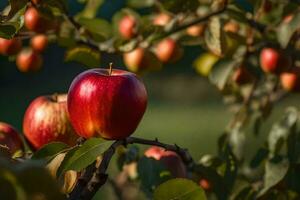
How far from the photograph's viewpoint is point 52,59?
1066cm

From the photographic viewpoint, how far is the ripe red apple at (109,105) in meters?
0.91

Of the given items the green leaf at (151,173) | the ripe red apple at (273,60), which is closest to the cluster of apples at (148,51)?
the ripe red apple at (273,60)

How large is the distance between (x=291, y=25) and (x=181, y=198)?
0.81 meters

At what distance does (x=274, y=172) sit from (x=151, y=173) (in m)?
0.22

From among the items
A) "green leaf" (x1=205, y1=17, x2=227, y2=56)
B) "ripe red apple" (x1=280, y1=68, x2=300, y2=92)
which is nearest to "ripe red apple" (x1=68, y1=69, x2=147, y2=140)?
"green leaf" (x1=205, y1=17, x2=227, y2=56)

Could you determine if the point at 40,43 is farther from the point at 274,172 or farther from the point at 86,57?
the point at 274,172

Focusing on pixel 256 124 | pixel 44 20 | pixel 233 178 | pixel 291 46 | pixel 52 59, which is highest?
pixel 44 20

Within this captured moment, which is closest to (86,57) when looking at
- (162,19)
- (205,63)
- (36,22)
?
(36,22)

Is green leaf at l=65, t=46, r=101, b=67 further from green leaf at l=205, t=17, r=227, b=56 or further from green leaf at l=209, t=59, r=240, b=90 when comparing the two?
green leaf at l=209, t=59, r=240, b=90

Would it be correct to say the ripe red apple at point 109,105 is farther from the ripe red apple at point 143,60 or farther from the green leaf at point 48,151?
the ripe red apple at point 143,60

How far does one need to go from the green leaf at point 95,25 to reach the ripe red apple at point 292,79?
0.46 metres

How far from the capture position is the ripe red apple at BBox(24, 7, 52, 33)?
58.8 inches

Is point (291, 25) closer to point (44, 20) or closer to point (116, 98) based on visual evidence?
point (44, 20)

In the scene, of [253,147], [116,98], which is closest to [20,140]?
[116,98]
